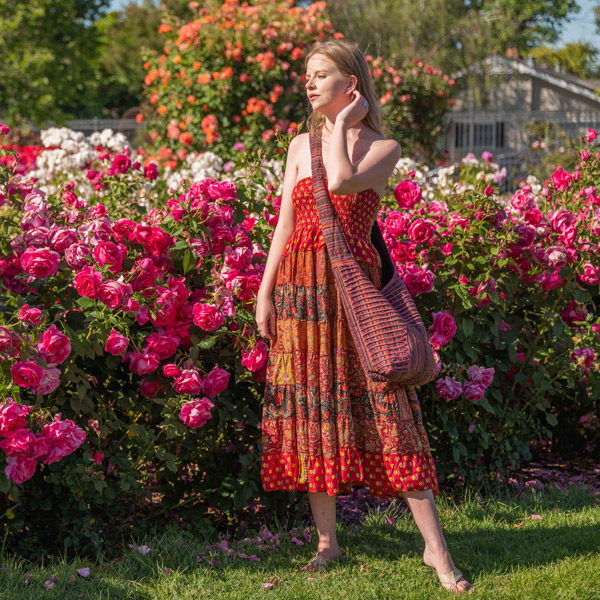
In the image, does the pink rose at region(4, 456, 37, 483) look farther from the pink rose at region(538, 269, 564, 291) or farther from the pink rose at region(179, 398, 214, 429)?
the pink rose at region(538, 269, 564, 291)

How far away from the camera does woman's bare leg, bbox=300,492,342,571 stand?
2.70 m

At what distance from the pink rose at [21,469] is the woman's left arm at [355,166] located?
1238mm

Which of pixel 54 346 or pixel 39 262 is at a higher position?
pixel 39 262

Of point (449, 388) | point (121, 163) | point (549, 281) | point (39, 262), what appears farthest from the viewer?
point (121, 163)

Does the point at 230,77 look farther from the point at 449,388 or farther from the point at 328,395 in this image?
the point at 328,395

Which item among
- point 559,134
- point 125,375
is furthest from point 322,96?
point 559,134

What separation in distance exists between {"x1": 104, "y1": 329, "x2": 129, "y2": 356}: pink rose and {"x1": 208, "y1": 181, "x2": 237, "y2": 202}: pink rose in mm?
702

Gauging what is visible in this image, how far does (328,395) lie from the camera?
257 centimetres

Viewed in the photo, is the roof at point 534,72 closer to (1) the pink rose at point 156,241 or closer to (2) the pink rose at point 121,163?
(2) the pink rose at point 121,163

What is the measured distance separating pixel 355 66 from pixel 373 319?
2.65 ft

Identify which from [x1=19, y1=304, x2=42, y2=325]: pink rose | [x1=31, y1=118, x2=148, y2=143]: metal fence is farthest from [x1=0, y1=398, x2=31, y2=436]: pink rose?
[x1=31, y1=118, x2=148, y2=143]: metal fence

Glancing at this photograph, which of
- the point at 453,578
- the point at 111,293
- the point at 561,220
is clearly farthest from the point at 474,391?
the point at 111,293

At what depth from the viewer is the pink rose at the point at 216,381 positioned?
283 centimetres

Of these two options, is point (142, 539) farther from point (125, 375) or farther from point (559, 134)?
point (559, 134)
